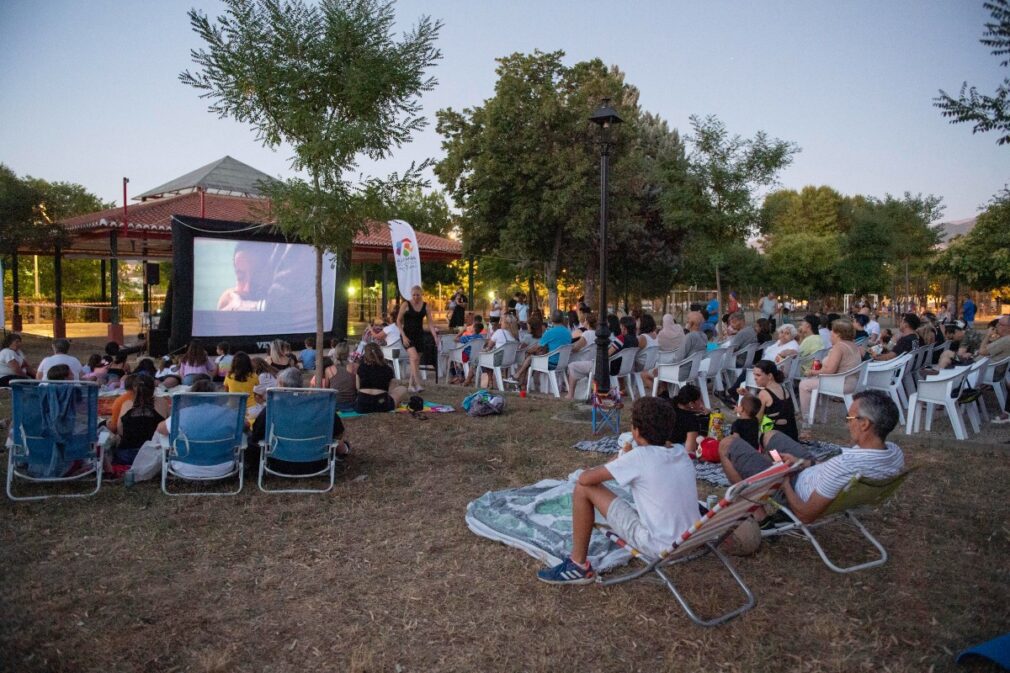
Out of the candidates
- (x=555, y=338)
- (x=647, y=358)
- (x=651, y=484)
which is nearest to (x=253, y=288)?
(x=555, y=338)

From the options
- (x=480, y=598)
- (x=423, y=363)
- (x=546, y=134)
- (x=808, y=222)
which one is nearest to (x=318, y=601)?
(x=480, y=598)

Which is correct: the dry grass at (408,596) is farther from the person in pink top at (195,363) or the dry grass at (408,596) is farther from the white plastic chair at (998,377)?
the person in pink top at (195,363)

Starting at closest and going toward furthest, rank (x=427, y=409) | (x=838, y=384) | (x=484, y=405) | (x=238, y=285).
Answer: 1. (x=838, y=384)
2. (x=484, y=405)
3. (x=427, y=409)
4. (x=238, y=285)

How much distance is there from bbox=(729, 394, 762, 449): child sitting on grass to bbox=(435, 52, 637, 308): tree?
Answer: 18.1 meters

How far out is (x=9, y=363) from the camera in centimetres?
889

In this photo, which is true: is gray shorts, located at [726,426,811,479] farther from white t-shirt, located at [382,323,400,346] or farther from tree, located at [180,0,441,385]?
white t-shirt, located at [382,323,400,346]

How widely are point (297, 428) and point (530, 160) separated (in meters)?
Result: 18.8

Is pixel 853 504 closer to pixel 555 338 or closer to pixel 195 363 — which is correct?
pixel 555 338

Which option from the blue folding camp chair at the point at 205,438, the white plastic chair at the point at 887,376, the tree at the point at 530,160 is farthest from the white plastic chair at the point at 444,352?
the tree at the point at 530,160

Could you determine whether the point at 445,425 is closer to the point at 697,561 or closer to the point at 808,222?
the point at 697,561

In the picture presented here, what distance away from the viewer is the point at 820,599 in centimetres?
344

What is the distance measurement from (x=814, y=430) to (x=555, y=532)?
446 centimetres

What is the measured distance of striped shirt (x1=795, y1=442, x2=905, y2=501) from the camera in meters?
3.61

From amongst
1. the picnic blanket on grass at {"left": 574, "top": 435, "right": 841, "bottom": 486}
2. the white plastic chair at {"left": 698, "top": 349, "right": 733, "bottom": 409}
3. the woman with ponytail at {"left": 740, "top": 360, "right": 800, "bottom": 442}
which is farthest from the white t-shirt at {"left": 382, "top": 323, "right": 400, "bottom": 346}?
the woman with ponytail at {"left": 740, "top": 360, "right": 800, "bottom": 442}
